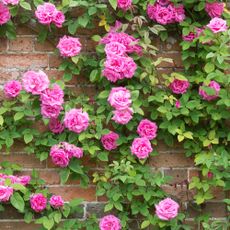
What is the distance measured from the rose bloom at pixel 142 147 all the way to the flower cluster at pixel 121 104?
120 mm

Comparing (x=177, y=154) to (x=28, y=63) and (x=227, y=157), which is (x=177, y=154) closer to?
(x=227, y=157)

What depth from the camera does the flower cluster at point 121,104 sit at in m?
2.91

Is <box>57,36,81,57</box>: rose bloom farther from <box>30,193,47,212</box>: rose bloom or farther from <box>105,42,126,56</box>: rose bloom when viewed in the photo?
<box>30,193,47,212</box>: rose bloom

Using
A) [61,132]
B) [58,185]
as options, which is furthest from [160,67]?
[58,185]

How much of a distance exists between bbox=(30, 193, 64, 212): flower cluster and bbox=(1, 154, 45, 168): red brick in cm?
18

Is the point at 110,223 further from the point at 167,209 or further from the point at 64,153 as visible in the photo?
the point at 64,153

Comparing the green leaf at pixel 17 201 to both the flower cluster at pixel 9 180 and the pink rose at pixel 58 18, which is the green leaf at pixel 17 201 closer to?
the flower cluster at pixel 9 180

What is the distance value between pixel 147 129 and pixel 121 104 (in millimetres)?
212

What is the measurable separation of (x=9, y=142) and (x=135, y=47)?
2.62 feet

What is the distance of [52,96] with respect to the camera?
2938 mm

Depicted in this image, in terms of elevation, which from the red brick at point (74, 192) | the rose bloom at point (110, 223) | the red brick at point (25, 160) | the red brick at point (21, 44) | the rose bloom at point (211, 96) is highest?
the red brick at point (21, 44)

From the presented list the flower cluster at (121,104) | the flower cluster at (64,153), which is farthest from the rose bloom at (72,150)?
the flower cluster at (121,104)

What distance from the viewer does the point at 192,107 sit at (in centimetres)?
301

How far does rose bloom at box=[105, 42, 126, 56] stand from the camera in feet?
9.71
